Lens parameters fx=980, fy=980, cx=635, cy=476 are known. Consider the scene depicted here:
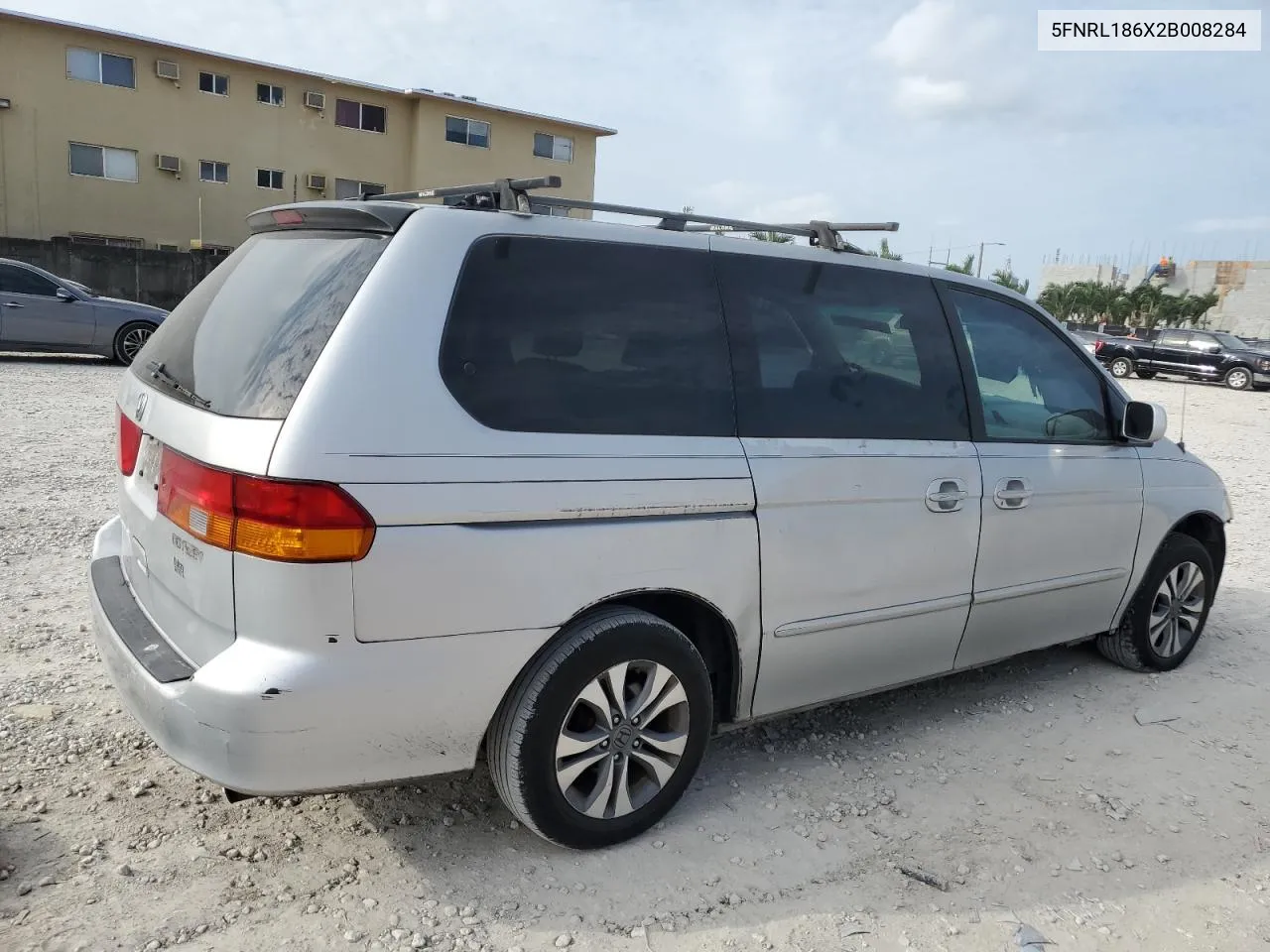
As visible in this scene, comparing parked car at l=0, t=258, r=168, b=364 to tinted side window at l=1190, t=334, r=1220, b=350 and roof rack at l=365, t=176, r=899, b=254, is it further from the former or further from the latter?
tinted side window at l=1190, t=334, r=1220, b=350

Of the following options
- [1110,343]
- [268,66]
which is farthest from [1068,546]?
[268,66]

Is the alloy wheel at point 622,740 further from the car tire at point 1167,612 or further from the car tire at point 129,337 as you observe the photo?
the car tire at point 129,337

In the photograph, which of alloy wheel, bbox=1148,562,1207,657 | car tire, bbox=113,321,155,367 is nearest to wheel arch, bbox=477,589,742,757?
alloy wheel, bbox=1148,562,1207,657

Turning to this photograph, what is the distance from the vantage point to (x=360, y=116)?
33688 millimetres

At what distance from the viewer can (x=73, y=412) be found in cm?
987

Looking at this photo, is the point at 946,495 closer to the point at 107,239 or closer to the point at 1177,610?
the point at 1177,610

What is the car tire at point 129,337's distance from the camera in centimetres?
1419

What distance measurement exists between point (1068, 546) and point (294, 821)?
10.2 feet

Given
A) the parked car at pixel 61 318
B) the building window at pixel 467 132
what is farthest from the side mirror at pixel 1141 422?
the building window at pixel 467 132

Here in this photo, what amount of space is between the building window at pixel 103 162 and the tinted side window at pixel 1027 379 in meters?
31.8

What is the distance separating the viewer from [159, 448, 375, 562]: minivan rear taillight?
2289 millimetres

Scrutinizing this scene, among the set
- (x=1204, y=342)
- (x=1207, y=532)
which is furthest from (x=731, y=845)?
(x=1204, y=342)

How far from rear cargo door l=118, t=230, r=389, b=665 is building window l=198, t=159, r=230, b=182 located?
31.7m

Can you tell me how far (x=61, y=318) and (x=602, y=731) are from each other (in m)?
13.8
